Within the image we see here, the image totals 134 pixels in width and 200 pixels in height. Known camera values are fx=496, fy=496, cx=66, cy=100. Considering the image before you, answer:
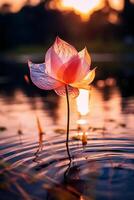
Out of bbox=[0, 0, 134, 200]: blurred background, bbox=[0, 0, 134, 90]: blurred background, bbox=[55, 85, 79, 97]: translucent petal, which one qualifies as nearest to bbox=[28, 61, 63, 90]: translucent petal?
bbox=[55, 85, 79, 97]: translucent petal

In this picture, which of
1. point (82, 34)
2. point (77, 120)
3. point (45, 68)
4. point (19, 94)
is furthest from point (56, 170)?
point (82, 34)

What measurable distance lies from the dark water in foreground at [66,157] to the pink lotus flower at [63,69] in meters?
0.71

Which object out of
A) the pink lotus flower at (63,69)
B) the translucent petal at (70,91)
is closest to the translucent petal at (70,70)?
the pink lotus flower at (63,69)

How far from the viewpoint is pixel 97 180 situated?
3777 millimetres

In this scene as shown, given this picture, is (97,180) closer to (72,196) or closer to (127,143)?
(72,196)

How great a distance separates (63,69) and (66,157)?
98cm

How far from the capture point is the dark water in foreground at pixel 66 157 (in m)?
3.59

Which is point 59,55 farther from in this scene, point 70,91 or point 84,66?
point 70,91

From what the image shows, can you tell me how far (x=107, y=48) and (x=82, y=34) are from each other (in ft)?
34.2

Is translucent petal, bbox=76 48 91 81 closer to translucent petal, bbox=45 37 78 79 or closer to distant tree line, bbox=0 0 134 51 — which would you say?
translucent petal, bbox=45 37 78 79

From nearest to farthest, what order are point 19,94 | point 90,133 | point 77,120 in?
1. point 90,133
2. point 77,120
3. point 19,94

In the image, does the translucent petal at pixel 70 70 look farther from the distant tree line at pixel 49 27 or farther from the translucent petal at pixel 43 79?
the distant tree line at pixel 49 27

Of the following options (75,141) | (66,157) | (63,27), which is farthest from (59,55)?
(63,27)

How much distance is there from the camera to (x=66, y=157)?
453cm
